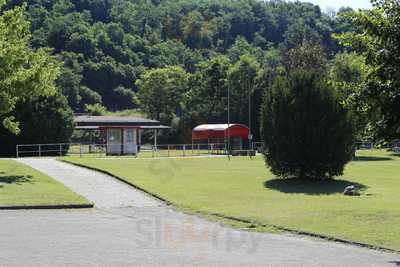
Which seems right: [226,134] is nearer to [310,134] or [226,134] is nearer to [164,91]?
[310,134]

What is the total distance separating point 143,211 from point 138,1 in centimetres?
18106

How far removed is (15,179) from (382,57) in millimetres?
19602

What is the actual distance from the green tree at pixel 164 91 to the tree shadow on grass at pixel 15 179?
264ft

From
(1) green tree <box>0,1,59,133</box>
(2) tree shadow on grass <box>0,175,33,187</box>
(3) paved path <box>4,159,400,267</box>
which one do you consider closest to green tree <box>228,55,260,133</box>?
(1) green tree <box>0,1,59,133</box>

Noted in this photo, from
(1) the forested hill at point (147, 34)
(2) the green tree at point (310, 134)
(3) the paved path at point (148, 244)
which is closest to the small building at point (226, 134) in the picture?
(2) the green tree at point (310, 134)

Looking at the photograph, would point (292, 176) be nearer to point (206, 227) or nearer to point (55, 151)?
point (206, 227)

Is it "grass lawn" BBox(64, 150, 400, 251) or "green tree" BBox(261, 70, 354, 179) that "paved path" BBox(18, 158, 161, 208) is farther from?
"green tree" BBox(261, 70, 354, 179)

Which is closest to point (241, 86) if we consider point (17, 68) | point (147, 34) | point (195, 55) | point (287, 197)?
point (17, 68)

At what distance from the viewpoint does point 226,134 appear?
70.5m

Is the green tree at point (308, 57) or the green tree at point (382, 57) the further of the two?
the green tree at point (308, 57)

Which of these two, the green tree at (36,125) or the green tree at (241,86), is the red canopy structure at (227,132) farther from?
the green tree at (241,86)

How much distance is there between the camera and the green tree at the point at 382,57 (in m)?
12.0

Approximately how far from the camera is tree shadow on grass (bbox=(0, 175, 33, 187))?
2647cm

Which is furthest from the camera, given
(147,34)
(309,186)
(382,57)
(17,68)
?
(147,34)
